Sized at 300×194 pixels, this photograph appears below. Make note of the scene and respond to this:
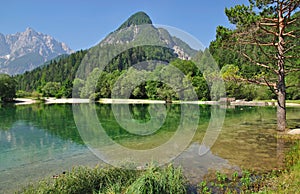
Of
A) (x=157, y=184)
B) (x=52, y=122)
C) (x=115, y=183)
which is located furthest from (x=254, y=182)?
(x=52, y=122)

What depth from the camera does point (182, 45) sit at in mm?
12469

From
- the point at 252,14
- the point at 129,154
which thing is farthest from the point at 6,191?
the point at 252,14

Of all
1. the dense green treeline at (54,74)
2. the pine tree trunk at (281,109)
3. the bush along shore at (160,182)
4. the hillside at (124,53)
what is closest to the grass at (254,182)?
the bush along shore at (160,182)

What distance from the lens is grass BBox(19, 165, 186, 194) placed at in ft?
17.5

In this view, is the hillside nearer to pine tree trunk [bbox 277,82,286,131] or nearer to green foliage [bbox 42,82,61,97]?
green foliage [bbox 42,82,61,97]

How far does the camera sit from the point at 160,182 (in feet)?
18.2

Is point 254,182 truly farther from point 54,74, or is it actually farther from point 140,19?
point 54,74

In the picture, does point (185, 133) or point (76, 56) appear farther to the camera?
point (76, 56)

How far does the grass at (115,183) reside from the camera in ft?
17.5

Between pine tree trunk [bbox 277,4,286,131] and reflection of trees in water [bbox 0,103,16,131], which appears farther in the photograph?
reflection of trees in water [bbox 0,103,16,131]

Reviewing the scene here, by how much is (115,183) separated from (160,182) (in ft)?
4.50

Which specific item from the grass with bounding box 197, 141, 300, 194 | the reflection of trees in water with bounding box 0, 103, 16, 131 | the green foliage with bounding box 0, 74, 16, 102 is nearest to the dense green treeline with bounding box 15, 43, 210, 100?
the reflection of trees in water with bounding box 0, 103, 16, 131

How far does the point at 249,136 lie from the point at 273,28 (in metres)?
5.89

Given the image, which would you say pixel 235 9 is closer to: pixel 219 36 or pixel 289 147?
pixel 219 36
